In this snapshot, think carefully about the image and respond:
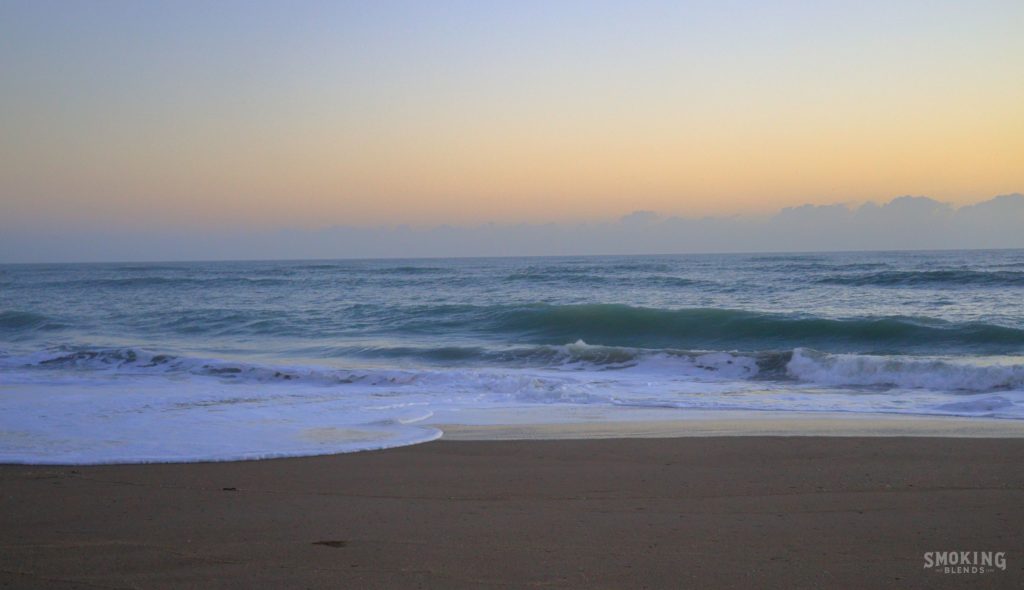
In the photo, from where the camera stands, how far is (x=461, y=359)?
612 inches

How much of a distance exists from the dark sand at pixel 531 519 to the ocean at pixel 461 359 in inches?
47.5

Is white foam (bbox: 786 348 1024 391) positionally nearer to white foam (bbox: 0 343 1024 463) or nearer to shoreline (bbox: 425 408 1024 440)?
white foam (bbox: 0 343 1024 463)

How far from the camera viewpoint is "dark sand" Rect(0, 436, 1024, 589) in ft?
11.1

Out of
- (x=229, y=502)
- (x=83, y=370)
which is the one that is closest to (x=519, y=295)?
(x=83, y=370)

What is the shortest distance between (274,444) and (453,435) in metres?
1.66

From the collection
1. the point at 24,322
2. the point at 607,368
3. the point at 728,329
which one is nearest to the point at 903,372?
the point at 607,368

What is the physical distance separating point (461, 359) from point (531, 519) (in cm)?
1137

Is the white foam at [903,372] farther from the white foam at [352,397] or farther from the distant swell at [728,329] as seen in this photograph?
the distant swell at [728,329]

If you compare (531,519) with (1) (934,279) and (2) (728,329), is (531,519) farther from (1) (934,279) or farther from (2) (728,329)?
(1) (934,279)

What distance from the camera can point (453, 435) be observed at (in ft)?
23.5

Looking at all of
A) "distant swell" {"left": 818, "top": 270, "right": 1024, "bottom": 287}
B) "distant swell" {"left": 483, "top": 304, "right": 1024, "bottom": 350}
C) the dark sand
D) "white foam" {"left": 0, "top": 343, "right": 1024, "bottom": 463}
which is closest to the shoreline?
"white foam" {"left": 0, "top": 343, "right": 1024, "bottom": 463}

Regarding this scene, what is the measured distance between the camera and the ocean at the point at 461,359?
25.4 feet

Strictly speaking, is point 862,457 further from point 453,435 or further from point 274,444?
point 274,444

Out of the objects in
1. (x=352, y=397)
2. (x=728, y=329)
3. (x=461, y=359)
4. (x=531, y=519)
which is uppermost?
(x=531, y=519)
